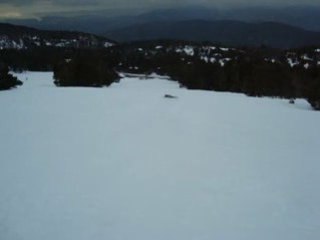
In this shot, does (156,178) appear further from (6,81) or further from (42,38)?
(42,38)

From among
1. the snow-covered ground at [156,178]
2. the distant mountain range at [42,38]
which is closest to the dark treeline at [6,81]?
the snow-covered ground at [156,178]

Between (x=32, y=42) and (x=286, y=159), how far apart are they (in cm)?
16295

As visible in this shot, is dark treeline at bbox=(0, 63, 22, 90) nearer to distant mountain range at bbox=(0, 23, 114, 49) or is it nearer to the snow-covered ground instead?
the snow-covered ground

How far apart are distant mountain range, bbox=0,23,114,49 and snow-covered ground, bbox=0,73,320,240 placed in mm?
150593

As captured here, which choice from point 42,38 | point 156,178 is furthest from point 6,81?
point 42,38

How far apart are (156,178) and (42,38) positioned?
173273 mm

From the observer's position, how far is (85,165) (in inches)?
353

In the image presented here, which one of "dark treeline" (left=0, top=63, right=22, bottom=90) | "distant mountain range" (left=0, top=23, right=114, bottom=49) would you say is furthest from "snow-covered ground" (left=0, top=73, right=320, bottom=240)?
"distant mountain range" (left=0, top=23, right=114, bottom=49)

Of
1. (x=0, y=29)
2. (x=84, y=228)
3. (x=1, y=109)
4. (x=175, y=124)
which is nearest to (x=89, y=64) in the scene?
(x=1, y=109)

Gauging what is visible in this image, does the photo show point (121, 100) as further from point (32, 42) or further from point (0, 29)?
point (0, 29)

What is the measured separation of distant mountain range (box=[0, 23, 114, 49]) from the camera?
160 m

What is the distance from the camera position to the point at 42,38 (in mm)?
171625

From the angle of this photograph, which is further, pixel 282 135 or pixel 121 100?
pixel 121 100

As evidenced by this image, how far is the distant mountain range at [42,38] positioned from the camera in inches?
6319
